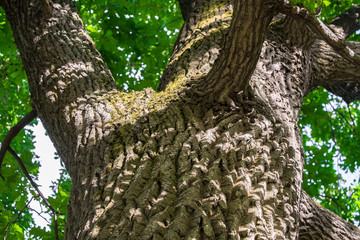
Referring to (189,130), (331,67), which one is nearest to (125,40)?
(331,67)

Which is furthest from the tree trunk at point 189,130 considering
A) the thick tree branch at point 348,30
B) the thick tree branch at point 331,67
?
the thick tree branch at point 348,30

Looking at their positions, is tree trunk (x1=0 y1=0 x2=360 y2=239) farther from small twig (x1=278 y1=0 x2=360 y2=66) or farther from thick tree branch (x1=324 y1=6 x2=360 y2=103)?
thick tree branch (x1=324 y1=6 x2=360 y2=103)

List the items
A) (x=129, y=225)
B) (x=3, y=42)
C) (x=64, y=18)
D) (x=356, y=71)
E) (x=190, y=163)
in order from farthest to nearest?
(x=3, y=42) → (x=356, y=71) → (x=64, y=18) → (x=190, y=163) → (x=129, y=225)

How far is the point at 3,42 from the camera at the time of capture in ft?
13.6

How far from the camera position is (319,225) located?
230cm

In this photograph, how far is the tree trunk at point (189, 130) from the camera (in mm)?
1409

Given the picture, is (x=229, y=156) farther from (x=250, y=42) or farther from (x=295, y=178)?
(x=250, y=42)

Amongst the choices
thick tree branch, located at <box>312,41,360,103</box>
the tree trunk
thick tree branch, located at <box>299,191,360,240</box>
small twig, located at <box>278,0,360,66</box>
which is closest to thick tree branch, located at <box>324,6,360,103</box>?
thick tree branch, located at <box>312,41,360,103</box>

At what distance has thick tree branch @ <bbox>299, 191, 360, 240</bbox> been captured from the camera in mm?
2268

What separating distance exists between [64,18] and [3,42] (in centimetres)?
167

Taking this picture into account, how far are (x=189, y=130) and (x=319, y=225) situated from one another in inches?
46.9

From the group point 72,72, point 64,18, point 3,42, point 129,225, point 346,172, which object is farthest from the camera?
point 346,172

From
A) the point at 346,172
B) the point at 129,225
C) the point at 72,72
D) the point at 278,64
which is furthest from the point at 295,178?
the point at 346,172

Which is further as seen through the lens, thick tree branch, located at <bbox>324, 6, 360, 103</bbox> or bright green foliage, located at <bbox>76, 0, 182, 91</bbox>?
bright green foliage, located at <bbox>76, 0, 182, 91</bbox>
